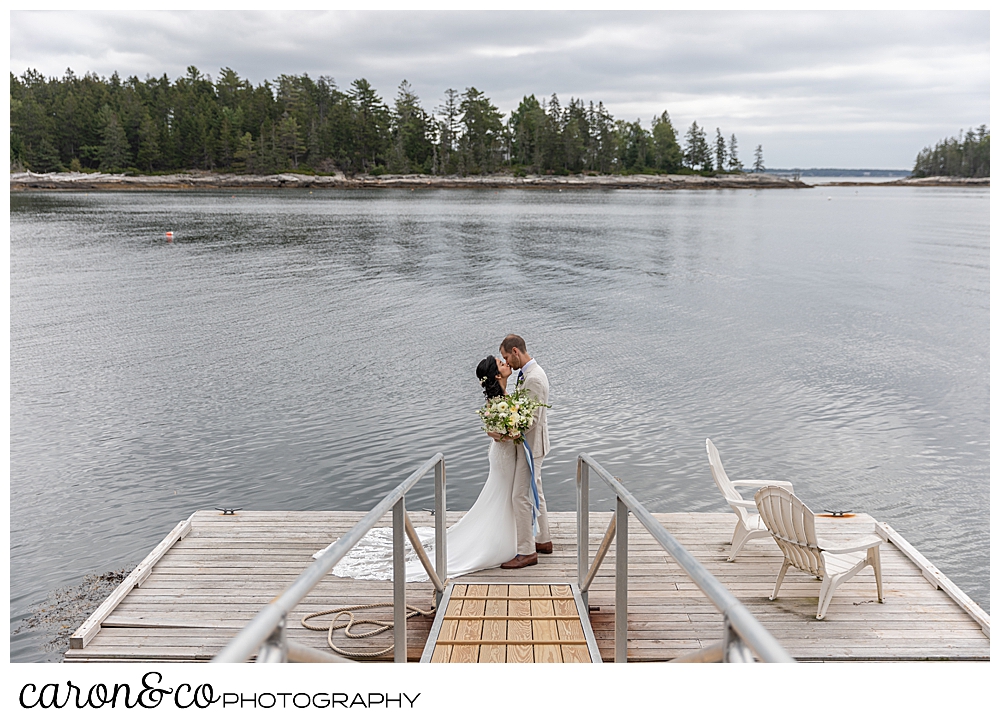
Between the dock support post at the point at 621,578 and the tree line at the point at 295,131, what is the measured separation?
12512cm

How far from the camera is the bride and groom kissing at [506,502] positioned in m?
6.73

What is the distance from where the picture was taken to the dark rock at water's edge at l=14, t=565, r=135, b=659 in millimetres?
7309

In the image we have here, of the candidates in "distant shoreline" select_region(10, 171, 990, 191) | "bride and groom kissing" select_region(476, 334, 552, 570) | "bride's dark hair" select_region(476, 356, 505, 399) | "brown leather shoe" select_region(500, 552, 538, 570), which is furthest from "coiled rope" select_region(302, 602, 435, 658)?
"distant shoreline" select_region(10, 171, 990, 191)

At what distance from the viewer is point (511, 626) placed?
5160 millimetres

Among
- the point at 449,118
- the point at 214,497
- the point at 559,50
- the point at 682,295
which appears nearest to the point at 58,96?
the point at 449,118

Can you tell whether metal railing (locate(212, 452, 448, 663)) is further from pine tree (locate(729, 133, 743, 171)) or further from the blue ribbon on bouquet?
pine tree (locate(729, 133, 743, 171))

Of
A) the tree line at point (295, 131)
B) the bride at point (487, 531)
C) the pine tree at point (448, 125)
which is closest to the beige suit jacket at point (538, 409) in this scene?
the bride at point (487, 531)

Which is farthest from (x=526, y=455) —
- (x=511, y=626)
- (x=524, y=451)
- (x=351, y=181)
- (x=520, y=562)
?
(x=351, y=181)

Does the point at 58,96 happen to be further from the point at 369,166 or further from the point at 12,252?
the point at 12,252

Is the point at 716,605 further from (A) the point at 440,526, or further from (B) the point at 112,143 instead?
(B) the point at 112,143

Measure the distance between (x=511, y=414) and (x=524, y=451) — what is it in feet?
1.37

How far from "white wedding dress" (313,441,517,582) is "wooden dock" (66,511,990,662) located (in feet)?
0.47

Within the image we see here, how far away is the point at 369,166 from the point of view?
134250 mm
